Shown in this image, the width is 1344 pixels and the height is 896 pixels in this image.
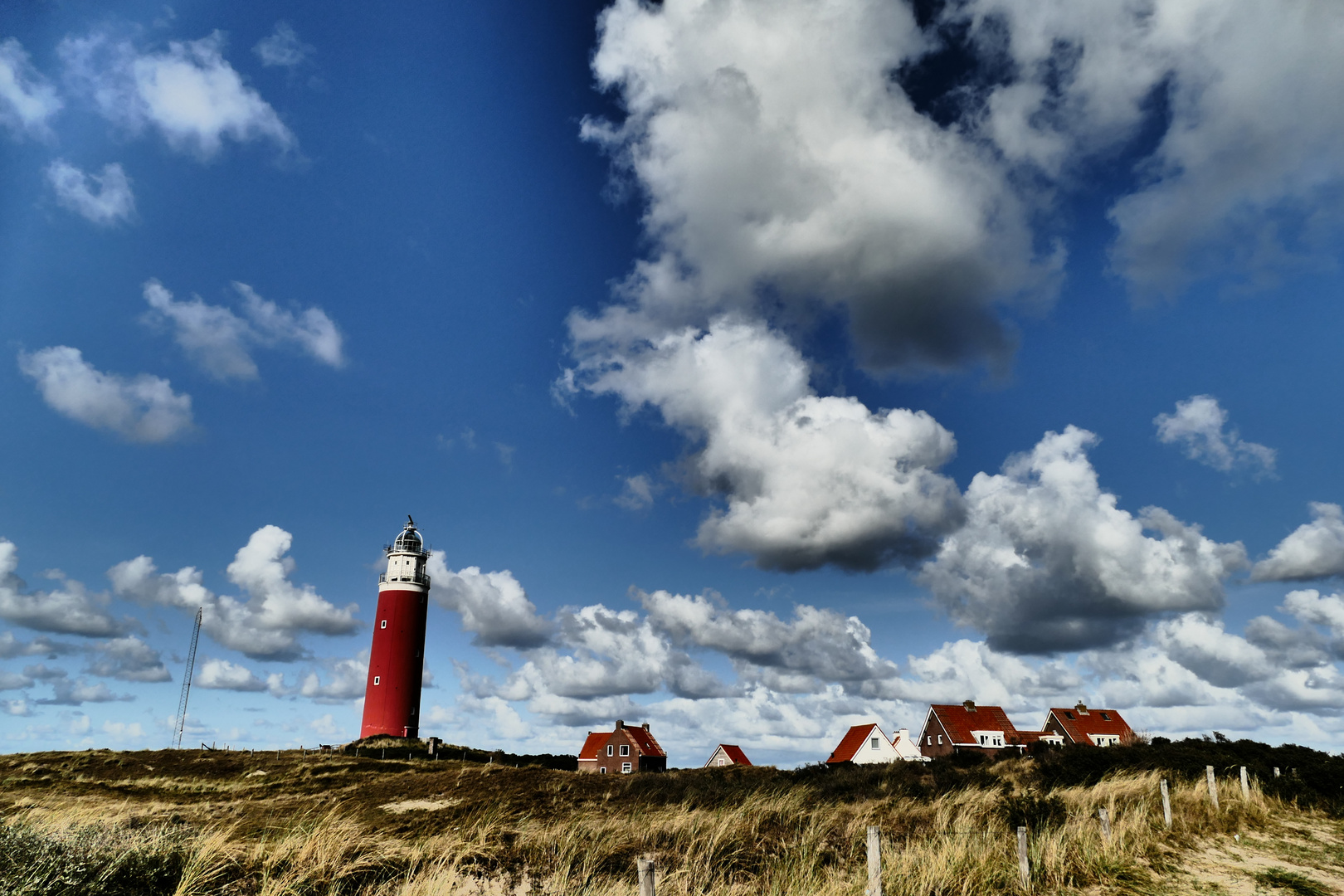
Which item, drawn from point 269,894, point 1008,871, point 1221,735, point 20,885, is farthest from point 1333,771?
point 20,885

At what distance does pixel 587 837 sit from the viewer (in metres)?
11.3

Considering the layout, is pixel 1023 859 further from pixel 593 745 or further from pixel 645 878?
pixel 593 745

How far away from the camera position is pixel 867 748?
199 ft

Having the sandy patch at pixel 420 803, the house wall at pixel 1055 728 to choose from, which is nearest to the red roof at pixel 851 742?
the house wall at pixel 1055 728

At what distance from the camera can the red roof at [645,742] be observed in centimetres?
6372

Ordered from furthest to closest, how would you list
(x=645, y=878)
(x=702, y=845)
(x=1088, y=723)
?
(x=1088, y=723), (x=702, y=845), (x=645, y=878)

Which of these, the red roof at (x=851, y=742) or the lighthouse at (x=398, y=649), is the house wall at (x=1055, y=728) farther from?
the lighthouse at (x=398, y=649)

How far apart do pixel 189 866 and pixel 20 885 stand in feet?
4.42

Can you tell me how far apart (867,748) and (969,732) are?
28.4 feet

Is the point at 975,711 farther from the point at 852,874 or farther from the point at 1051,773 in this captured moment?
the point at 852,874

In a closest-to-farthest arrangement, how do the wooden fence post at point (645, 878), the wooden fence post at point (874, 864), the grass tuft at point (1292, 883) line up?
the wooden fence post at point (645, 878) < the wooden fence post at point (874, 864) < the grass tuft at point (1292, 883)

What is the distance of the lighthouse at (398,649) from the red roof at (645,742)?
19.6 m

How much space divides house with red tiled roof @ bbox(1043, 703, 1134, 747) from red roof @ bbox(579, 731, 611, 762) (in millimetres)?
39385

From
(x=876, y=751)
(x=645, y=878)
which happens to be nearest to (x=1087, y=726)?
(x=876, y=751)
